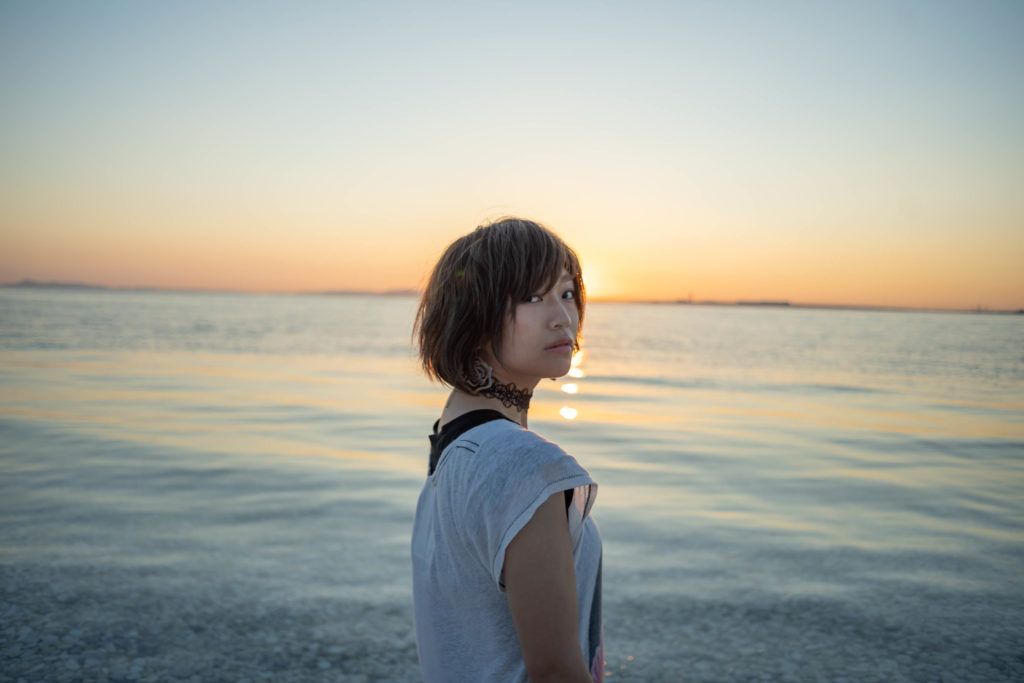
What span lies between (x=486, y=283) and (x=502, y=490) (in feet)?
1.59

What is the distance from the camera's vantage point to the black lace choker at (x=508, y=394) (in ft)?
5.05

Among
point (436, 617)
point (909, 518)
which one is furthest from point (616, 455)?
point (436, 617)

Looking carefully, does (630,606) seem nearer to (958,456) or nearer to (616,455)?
(616,455)

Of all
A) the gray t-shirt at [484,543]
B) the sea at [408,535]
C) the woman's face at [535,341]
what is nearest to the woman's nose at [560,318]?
the woman's face at [535,341]

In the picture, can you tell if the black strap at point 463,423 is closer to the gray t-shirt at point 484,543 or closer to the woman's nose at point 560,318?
the gray t-shirt at point 484,543

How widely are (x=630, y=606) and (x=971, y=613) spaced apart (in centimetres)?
241

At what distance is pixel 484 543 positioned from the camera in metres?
1.31

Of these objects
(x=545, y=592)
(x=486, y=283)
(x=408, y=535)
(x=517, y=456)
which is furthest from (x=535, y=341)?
(x=408, y=535)

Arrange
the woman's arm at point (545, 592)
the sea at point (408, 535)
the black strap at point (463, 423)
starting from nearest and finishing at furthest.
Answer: the woman's arm at point (545, 592)
the black strap at point (463, 423)
the sea at point (408, 535)

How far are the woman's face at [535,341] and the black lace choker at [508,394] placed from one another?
0.01 metres

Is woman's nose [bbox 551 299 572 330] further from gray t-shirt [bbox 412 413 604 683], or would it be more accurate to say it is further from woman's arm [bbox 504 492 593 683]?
woman's arm [bbox 504 492 593 683]

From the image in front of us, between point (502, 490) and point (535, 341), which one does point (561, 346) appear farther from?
point (502, 490)

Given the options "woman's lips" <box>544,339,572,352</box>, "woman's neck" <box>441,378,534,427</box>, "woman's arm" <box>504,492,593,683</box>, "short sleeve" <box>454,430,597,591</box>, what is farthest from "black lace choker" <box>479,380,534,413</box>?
"woman's arm" <box>504,492,593,683</box>

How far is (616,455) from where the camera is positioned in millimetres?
10609
